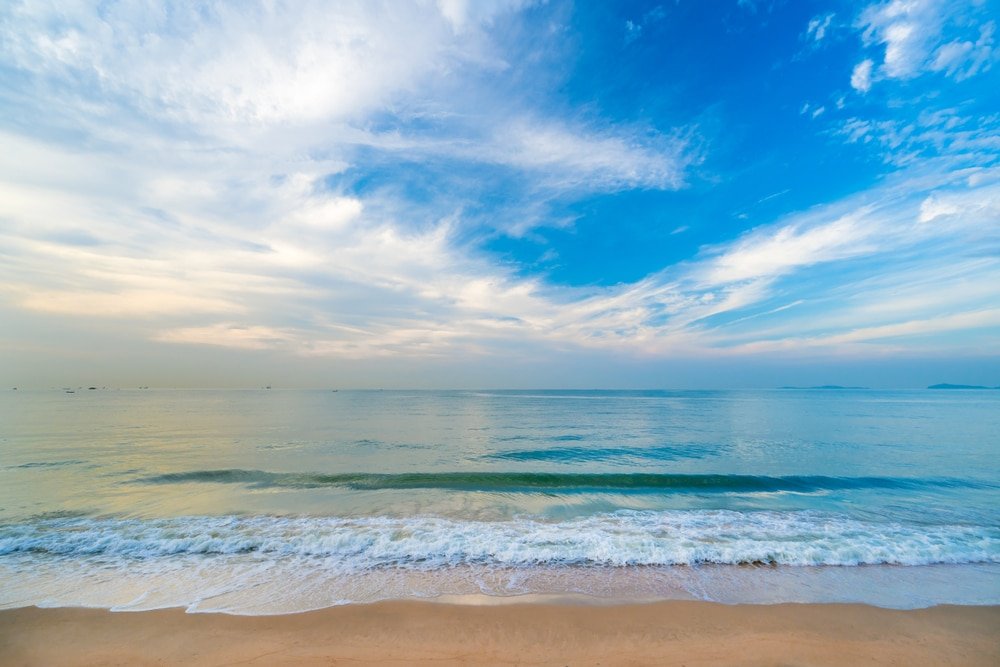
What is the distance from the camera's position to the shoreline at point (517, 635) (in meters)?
6.61

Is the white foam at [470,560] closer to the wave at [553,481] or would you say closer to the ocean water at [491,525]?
the ocean water at [491,525]

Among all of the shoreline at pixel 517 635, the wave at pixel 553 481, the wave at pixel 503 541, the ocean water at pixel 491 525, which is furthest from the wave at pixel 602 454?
the shoreline at pixel 517 635

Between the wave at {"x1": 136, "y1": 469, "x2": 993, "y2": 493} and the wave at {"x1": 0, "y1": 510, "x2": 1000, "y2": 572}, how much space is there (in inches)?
205

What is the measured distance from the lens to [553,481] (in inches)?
797

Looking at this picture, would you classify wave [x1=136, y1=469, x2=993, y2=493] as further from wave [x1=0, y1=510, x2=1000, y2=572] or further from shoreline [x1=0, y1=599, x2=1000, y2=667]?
shoreline [x1=0, y1=599, x2=1000, y2=667]

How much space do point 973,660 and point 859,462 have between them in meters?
22.8

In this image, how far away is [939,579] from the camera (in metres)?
9.52

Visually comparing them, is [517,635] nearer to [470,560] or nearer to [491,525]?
[470,560]

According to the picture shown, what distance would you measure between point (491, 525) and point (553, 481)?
317 inches

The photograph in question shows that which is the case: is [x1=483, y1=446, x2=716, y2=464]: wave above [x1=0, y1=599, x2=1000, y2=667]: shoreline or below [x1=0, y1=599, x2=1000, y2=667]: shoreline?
above

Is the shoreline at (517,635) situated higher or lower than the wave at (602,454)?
lower

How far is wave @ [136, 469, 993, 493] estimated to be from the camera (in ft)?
61.8

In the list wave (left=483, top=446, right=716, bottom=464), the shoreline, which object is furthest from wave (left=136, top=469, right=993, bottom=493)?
the shoreline

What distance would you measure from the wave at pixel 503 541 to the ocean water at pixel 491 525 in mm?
64
